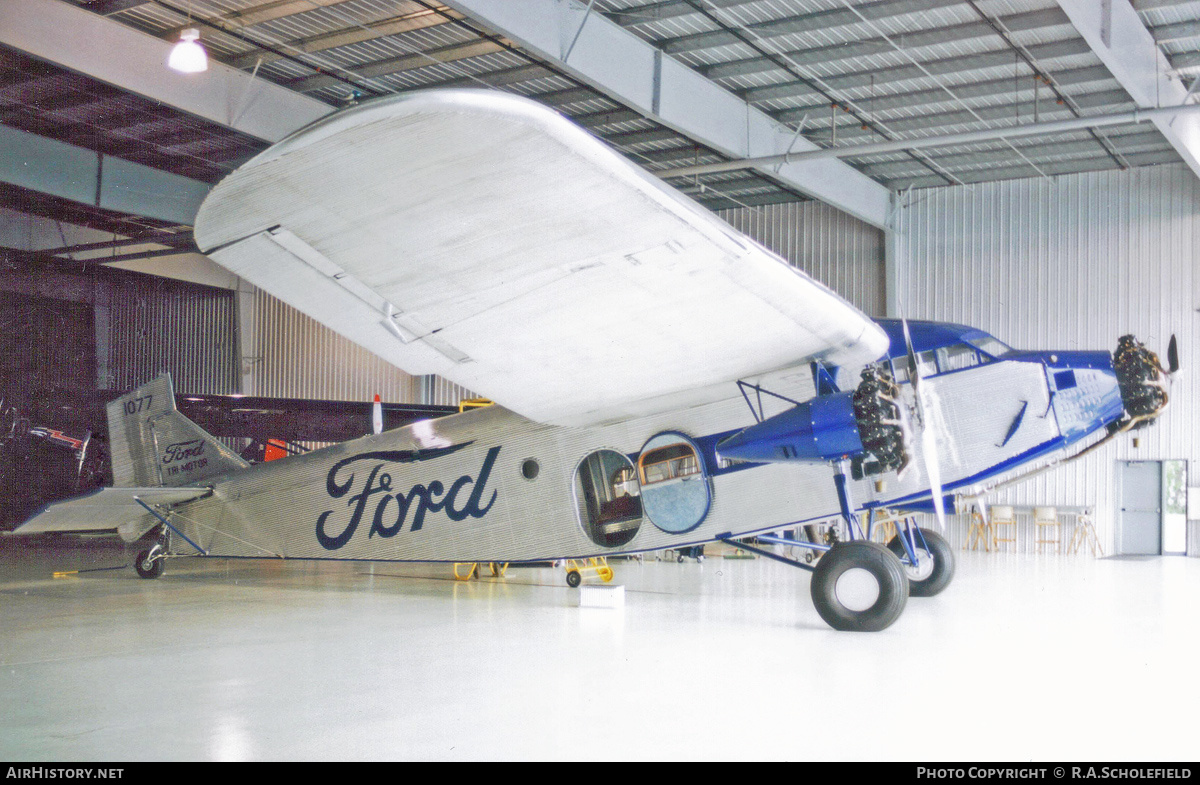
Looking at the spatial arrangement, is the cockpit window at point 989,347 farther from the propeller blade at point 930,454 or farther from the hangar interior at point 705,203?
the hangar interior at point 705,203

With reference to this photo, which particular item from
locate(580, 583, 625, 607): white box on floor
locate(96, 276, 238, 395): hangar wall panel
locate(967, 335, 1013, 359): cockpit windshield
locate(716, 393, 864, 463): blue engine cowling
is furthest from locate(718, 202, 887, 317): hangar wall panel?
locate(96, 276, 238, 395): hangar wall panel

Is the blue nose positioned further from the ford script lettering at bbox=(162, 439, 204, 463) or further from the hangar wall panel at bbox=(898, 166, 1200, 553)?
the hangar wall panel at bbox=(898, 166, 1200, 553)

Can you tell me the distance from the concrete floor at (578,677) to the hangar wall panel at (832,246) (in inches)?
484

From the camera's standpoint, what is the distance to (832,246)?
2272cm

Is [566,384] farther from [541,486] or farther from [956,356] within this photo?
[956,356]

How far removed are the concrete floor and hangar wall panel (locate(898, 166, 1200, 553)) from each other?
31.3 feet

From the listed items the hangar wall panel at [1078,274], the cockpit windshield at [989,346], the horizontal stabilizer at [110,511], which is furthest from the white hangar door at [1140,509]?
the horizontal stabilizer at [110,511]

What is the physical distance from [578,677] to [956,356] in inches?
180

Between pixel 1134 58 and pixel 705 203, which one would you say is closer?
pixel 1134 58

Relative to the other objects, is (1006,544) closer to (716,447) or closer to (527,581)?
(527,581)

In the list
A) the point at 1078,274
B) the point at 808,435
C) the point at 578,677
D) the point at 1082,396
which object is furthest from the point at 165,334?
the point at 1082,396

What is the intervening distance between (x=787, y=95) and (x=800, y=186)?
103 inches
